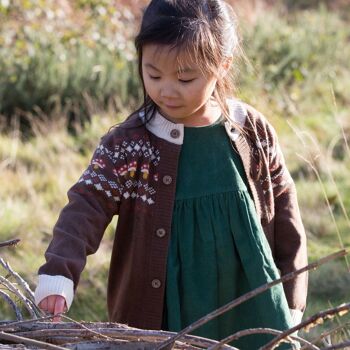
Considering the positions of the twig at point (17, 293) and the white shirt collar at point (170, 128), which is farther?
the white shirt collar at point (170, 128)

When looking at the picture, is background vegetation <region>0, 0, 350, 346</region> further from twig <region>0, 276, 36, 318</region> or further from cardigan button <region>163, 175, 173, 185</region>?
twig <region>0, 276, 36, 318</region>

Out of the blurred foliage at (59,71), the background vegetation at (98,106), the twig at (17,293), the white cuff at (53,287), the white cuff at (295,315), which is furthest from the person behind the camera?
the blurred foliage at (59,71)

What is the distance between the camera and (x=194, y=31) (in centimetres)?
276

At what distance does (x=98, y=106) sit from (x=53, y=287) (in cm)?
496

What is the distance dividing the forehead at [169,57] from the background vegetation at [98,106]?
1696 millimetres

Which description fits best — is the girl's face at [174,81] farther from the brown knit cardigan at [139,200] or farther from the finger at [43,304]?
the finger at [43,304]

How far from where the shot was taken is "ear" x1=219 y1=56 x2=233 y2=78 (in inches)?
115

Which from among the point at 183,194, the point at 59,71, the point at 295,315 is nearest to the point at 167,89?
the point at 183,194

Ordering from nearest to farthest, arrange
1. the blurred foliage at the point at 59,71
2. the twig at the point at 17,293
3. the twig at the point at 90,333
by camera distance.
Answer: the twig at the point at 90,333 < the twig at the point at 17,293 < the blurred foliage at the point at 59,71

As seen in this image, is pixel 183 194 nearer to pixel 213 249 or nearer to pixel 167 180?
pixel 167 180

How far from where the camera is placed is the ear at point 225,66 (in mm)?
2933

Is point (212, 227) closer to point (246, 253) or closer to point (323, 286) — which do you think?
point (246, 253)

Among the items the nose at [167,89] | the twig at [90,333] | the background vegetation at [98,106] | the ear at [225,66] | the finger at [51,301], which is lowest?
the twig at [90,333]

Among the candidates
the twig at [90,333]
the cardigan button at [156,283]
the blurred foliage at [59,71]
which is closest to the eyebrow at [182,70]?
the cardigan button at [156,283]
